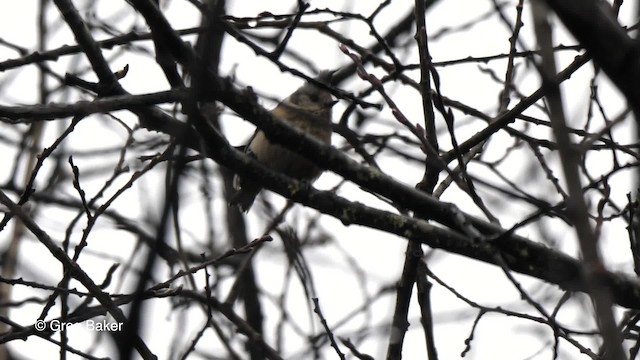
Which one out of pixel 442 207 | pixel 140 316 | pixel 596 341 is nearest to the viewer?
pixel 140 316

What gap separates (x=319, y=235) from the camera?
7113 mm

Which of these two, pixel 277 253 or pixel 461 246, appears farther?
pixel 277 253

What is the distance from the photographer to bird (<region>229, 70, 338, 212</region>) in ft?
16.0

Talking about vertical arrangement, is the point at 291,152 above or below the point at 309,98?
below

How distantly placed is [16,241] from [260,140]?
1551 mm

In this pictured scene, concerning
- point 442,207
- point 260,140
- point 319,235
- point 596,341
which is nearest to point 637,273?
point 596,341

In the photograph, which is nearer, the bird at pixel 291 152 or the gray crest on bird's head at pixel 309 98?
the bird at pixel 291 152

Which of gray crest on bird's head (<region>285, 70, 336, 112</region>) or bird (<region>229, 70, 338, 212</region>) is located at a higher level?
gray crest on bird's head (<region>285, 70, 336, 112</region>)

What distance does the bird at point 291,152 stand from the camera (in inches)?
192

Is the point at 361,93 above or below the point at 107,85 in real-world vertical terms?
above

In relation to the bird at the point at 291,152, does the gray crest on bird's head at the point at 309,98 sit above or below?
above

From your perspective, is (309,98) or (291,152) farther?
(309,98)

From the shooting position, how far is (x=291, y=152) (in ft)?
14.9

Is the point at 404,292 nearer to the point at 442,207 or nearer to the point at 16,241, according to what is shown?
the point at 442,207
